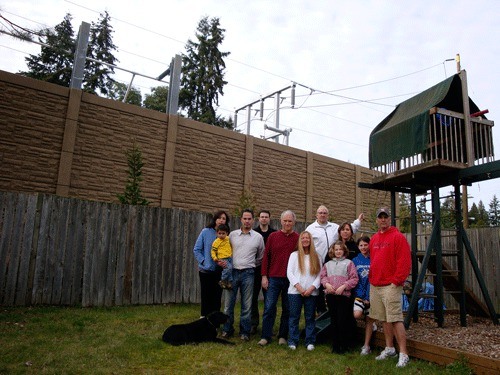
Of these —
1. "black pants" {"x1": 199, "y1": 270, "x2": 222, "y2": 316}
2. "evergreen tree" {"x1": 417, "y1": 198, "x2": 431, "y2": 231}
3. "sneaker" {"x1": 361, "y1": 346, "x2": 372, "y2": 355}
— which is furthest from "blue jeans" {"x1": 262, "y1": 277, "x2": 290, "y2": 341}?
"evergreen tree" {"x1": 417, "y1": 198, "x2": 431, "y2": 231}

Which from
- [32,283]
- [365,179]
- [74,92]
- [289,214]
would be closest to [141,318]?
[32,283]

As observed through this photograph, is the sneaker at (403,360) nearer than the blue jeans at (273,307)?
Yes

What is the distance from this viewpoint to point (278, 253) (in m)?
5.64

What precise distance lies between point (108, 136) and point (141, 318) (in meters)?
5.88

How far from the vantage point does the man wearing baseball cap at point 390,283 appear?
4.66m

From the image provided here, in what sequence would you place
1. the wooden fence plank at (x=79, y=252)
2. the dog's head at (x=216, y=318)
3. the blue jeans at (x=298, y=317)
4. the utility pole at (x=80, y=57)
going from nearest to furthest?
1. the blue jeans at (x=298, y=317)
2. the dog's head at (x=216, y=318)
3. the wooden fence plank at (x=79, y=252)
4. the utility pole at (x=80, y=57)

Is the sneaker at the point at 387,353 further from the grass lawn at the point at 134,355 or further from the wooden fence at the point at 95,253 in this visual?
the wooden fence at the point at 95,253

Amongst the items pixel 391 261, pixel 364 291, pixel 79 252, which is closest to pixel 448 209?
pixel 364 291

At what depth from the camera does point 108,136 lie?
10.9 m

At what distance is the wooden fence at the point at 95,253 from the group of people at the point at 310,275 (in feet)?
7.01

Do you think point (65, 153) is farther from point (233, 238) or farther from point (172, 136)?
point (233, 238)

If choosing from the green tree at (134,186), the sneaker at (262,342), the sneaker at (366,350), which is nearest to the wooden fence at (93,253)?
the green tree at (134,186)

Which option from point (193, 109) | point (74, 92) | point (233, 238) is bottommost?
point (233, 238)

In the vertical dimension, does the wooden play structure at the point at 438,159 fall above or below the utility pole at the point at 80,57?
below
